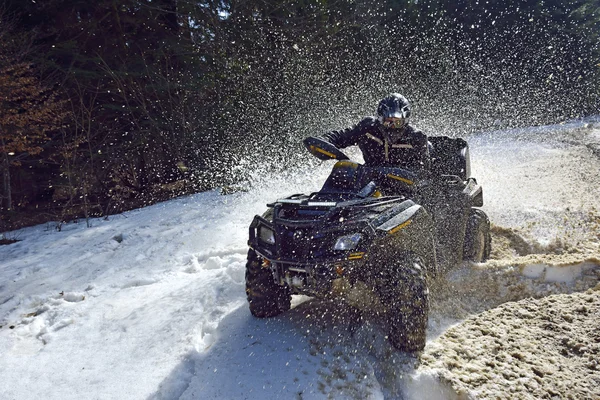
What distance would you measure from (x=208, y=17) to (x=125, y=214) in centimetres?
531

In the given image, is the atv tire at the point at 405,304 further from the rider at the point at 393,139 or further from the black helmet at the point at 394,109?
the black helmet at the point at 394,109

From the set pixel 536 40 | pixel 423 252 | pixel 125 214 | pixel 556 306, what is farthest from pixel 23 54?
pixel 536 40

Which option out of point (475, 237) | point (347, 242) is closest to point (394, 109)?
point (475, 237)

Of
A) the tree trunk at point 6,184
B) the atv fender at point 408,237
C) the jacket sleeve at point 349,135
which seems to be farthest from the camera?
the tree trunk at point 6,184

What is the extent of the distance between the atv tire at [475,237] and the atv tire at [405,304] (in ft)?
5.57

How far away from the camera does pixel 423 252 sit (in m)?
3.21

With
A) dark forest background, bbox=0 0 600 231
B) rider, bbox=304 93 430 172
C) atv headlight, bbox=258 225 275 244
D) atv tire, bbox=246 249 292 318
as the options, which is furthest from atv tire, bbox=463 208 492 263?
dark forest background, bbox=0 0 600 231

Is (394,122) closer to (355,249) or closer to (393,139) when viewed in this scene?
(393,139)

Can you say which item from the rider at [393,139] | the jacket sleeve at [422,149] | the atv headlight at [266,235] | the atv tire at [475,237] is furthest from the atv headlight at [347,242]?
the atv tire at [475,237]

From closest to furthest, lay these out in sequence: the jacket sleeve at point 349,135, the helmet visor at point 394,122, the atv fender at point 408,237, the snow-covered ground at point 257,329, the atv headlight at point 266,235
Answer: the snow-covered ground at point 257,329 → the atv fender at point 408,237 → the atv headlight at point 266,235 → the helmet visor at point 394,122 → the jacket sleeve at point 349,135

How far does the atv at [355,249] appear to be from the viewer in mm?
2682

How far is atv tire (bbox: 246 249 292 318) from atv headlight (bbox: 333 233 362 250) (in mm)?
767

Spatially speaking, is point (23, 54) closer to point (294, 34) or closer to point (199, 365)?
point (294, 34)

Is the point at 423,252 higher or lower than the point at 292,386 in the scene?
higher
